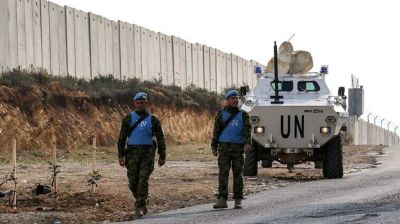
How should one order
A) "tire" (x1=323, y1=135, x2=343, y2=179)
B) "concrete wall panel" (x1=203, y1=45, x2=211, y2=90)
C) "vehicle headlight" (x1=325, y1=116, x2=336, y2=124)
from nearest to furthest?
"vehicle headlight" (x1=325, y1=116, x2=336, y2=124) → "tire" (x1=323, y1=135, x2=343, y2=179) → "concrete wall panel" (x1=203, y1=45, x2=211, y2=90)

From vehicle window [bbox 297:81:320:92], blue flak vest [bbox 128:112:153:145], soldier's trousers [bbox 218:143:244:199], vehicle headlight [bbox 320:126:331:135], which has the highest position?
vehicle window [bbox 297:81:320:92]

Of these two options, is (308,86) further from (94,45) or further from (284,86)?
(94,45)

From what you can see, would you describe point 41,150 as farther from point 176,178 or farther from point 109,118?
point 176,178

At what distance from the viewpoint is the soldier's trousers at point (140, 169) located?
17.0m

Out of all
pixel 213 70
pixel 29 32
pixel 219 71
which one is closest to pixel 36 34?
pixel 29 32

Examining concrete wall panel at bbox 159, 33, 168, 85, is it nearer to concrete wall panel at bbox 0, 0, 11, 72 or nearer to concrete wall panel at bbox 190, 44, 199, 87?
concrete wall panel at bbox 190, 44, 199, 87

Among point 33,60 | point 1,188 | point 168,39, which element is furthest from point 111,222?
point 168,39

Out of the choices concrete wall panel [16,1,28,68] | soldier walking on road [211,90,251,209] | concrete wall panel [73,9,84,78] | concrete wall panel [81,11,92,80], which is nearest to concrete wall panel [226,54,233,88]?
concrete wall panel [81,11,92,80]

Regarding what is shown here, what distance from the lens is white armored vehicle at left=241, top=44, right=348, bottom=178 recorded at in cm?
2539

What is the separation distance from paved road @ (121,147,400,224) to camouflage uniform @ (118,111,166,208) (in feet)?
1.39

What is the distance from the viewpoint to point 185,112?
1930 inches

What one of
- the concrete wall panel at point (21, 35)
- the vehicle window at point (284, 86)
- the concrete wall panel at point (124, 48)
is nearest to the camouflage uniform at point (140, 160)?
the vehicle window at point (284, 86)

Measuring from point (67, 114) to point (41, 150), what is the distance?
3.72 meters

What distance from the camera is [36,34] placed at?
37844 mm
